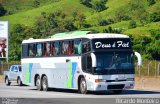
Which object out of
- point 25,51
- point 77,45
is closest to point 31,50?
point 25,51

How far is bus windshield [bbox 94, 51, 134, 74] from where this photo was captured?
29000 millimetres

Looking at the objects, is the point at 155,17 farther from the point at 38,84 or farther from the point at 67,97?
the point at 67,97

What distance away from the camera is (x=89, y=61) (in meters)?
29.4

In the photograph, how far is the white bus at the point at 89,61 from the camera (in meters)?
29.0

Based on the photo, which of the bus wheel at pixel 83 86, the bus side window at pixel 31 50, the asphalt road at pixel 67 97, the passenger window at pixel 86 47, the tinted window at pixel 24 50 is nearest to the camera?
the asphalt road at pixel 67 97

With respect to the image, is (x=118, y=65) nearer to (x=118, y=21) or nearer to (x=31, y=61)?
(x=31, y=61)

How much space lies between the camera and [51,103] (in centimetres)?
2241

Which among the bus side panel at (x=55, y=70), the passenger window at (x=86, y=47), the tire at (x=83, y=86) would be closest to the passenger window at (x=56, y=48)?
the bus side panel at (x=55, y=70)

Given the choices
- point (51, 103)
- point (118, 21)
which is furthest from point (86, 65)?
point (118, 21)

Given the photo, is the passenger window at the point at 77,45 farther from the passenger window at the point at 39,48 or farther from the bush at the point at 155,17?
the bush at the point at 155,17

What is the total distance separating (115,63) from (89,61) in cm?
133

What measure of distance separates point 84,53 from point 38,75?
6.76 m

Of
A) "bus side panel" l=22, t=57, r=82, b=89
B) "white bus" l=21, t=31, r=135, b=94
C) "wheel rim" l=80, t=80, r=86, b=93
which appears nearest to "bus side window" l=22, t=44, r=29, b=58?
"bus side panel" l=22, t=57, r=82, b=89

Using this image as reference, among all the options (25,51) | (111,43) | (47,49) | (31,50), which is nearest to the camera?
(111,43)
